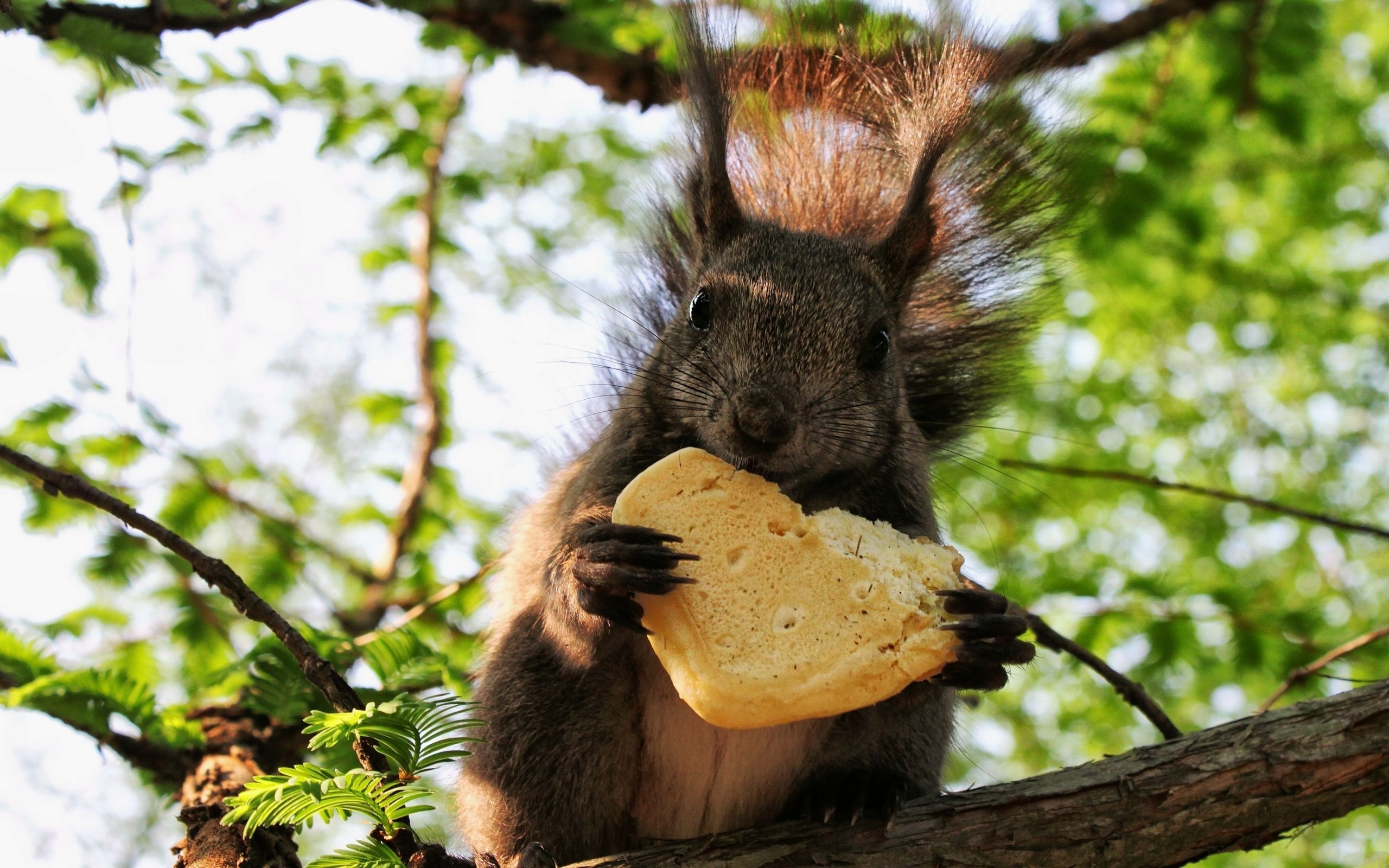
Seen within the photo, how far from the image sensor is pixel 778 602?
243 centimetres

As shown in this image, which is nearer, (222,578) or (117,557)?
(222,578)

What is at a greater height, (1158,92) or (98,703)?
(1158,92)

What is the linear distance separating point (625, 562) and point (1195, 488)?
1950mm

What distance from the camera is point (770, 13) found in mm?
3842

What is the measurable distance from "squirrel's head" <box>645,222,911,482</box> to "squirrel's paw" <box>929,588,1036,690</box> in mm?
547

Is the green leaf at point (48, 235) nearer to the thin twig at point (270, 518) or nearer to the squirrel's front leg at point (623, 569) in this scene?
the thin twig at point (270, 518)

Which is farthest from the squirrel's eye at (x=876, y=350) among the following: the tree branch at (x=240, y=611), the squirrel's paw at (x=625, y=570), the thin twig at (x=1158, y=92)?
the thin twig at (x=1158, y=92)

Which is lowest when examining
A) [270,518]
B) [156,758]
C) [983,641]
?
[156,758]

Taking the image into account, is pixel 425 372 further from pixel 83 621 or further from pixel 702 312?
pixel 702 312

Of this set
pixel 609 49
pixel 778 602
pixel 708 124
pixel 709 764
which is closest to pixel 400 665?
pixel 709 764

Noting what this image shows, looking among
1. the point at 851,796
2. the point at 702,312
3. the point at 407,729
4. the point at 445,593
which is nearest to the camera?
the point at 407,729

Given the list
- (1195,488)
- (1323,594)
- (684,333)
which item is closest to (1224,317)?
(1323,594)

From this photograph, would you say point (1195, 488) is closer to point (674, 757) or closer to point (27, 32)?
point (674, 757)

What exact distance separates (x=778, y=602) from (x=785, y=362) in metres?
0.70
